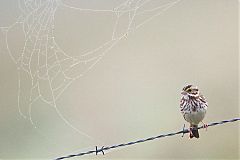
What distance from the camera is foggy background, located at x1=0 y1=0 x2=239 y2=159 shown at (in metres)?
2.87

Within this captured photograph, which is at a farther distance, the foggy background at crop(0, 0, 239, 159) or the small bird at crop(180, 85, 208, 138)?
the foggy background at crop(0, 0, 239, 159)

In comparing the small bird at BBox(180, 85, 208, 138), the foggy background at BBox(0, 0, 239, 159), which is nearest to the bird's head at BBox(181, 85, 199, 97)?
the small bird at BBox(180, 85, 208, 138)

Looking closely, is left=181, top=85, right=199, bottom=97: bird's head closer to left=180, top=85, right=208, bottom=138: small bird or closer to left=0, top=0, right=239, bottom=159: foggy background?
left=180, top=85, right=208, bottom=138: small bird

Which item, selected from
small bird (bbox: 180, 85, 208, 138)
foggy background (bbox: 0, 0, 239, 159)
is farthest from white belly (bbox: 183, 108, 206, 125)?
foggy background (bbox: 0, 0, 239, 159)

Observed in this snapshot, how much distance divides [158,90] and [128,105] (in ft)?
0.61

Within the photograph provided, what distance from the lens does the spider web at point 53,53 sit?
285cm

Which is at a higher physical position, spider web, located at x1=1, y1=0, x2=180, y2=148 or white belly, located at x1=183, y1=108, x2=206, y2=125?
spider web, located at x1=1, y1=0, x2=180, y2=148

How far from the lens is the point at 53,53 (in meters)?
2.92

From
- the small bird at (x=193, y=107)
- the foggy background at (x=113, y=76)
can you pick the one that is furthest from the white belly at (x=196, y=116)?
the foggy background at (x=113, y=76)

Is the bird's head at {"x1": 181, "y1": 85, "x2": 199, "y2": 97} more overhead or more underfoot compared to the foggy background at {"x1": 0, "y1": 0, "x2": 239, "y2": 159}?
more underfoot

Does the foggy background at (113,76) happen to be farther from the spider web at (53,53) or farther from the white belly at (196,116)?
the white belly at (196,116)

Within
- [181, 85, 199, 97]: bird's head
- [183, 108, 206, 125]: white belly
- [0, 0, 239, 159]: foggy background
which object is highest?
[0, 0, 239, 159]: foggy background

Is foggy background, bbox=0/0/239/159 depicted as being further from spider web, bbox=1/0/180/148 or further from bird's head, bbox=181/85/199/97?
bird's head, bbox=181/85/199/97

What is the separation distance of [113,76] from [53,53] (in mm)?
371
